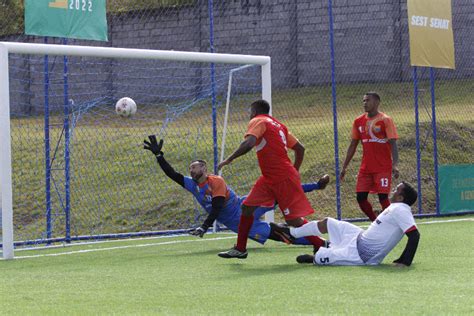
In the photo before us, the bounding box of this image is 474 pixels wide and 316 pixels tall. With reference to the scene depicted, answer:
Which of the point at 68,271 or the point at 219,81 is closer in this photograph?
the point at 68,271

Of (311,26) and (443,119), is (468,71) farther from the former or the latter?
(311,26)

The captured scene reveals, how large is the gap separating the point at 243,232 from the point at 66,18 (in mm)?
5375

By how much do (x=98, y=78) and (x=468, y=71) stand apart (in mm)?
8949

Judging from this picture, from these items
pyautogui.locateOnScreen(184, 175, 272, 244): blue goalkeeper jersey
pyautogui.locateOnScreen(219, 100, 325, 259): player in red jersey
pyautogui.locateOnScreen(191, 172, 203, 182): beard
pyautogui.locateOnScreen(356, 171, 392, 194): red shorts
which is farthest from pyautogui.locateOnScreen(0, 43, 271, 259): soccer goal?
pyautogui.locateOnScreen(219, 100, 325, 259): player in red jersey

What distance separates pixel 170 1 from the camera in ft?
66.1

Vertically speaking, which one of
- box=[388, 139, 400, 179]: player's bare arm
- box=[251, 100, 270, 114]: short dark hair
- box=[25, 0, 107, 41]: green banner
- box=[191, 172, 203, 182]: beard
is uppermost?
box=[25, 0, 107, 41]: green banner

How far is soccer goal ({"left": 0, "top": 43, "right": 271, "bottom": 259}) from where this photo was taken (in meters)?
15.2

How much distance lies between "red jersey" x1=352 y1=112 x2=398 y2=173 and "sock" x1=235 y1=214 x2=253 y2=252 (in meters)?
3.24

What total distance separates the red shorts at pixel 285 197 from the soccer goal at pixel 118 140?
406 centimetres

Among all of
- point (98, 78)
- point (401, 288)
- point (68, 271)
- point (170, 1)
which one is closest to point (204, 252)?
point (68, 271)

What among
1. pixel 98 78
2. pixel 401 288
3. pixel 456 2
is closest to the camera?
pixel 401 288

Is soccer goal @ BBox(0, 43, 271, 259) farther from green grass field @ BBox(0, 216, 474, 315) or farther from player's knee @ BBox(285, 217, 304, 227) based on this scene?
player's knee @ BBox(285, 217, 304, 227)

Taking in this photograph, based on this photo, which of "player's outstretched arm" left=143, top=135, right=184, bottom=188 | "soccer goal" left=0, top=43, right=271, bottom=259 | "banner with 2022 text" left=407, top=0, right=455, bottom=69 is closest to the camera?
"player's outstretched arm" left=143, top=135, right=184, bottom=188

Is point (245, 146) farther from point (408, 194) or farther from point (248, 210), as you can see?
point (408, 194)
